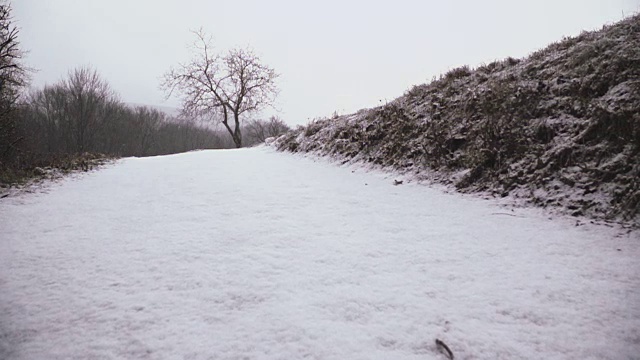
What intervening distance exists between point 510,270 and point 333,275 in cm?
139

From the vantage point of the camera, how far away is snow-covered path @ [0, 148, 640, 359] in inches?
64.4

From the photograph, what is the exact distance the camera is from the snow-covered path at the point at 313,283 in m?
1.63

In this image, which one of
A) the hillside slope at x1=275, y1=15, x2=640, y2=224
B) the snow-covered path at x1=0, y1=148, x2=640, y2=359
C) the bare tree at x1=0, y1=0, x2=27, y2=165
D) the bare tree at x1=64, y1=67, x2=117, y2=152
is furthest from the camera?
the bare tree at x1=64, y1=67, x2=117, y2=152

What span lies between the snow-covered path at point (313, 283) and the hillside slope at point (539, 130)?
0.66 meters

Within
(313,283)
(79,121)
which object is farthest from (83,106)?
(313,283)

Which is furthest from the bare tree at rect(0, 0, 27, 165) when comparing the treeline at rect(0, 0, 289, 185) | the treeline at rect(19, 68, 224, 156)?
the treeline at rect(19, 68, 224, 156)

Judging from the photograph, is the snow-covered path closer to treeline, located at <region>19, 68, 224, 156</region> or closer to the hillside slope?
the hillside slope

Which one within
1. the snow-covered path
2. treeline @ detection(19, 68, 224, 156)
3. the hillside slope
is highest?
treeline @ detection(19, 68, 224, 156)

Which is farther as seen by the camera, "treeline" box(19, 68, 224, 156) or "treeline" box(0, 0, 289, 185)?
"treeline" box(19, 68, 224, 156)

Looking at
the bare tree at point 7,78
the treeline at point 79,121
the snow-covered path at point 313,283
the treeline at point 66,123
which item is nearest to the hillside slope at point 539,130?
the snow-covered path at point 313,283

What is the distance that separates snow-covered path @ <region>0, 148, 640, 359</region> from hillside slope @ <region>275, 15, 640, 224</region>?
66cm

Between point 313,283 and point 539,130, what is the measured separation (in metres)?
4.40

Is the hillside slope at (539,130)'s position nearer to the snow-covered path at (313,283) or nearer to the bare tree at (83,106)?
the snow-covered path at (313,283)

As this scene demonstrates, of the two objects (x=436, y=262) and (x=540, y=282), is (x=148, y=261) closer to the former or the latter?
(x=436, y=262)
